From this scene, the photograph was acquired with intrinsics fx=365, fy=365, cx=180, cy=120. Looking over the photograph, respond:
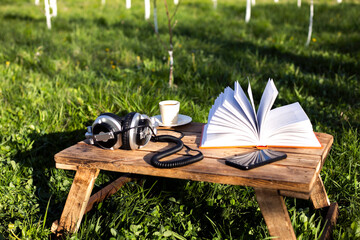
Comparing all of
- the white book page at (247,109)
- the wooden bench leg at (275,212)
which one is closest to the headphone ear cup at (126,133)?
the white book page at (247,109)

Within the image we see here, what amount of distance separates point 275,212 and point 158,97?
1.84 m

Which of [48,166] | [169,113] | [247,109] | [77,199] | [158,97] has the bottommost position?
[48,166]

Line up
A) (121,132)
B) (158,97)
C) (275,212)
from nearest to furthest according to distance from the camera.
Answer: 1. (275,212)
2. (121,132)
3. (158,97)

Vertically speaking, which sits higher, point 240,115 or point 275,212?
point 240,115

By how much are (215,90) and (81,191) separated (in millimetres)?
2282

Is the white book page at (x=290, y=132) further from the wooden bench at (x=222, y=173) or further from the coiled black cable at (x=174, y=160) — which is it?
the coiled black cable at (x=174, y=160)

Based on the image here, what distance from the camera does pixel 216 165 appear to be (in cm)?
156

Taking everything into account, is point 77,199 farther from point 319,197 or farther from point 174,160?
point 319,197

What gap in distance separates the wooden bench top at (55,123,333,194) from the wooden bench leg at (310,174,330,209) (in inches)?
12.1

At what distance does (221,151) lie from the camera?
1716 millimetres

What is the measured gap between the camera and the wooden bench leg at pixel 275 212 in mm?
1448

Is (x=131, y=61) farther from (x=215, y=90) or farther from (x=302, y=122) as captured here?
(x=302, y=122)

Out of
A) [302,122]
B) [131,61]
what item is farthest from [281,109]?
[131,61]

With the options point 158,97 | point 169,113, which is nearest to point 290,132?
point 169,113
